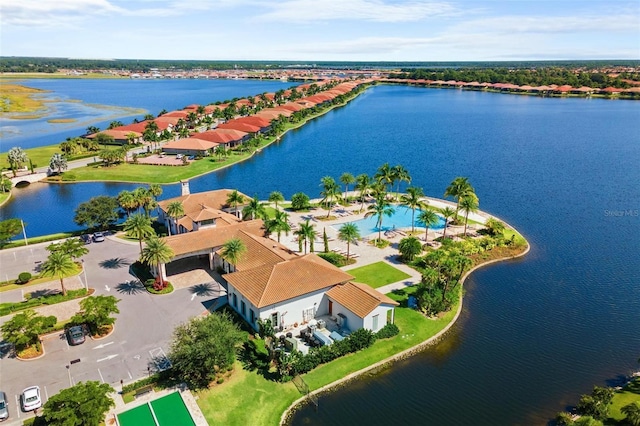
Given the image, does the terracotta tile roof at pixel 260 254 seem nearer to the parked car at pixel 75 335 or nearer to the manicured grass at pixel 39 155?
the parked car at pixel 75 335

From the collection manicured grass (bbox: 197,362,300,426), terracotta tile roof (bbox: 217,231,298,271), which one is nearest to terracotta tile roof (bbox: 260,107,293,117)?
terracotta tile roof (bbox: 217,231,298,271)

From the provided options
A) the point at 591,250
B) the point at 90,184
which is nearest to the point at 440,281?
the point at 591,250

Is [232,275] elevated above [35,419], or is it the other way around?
[232,275]

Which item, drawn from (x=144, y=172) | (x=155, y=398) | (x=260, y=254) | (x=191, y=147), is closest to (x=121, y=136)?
(x=191, y=147)

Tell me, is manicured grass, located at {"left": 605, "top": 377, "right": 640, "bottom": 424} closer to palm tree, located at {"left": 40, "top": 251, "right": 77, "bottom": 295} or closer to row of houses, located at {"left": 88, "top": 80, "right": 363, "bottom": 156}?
palm tree, located at {"left": 40, "top": 251, "right": 77, "bottom": 295}

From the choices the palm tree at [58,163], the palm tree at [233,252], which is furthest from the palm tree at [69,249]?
the palm tree at [58,163]

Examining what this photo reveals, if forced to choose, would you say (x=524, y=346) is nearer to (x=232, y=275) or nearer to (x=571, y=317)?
(x=571, y=317)
